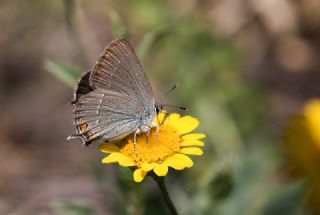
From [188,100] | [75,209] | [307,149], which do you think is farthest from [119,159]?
[188,100]

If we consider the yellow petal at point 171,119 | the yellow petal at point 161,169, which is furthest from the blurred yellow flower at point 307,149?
the yellow petal at point 161,169

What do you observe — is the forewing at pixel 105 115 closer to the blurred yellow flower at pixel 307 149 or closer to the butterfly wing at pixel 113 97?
the butterfly wing at pixel 113 97

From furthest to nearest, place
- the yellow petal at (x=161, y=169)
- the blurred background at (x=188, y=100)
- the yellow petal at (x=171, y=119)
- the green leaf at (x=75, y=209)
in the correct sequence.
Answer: the blurred background at (x=188, y=100)
the green leaf at (x=75, y=209)
the yellow petal at (x=171, y=119)
the yellow petal at (x=161, y=169)

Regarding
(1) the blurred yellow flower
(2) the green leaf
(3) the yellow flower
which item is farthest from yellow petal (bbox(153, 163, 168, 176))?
(1) the blurred yellow flower

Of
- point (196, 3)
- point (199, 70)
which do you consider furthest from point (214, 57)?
point (196, 3)

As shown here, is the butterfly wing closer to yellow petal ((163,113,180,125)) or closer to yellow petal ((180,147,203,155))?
yellow petal ((163,113,180,125))
